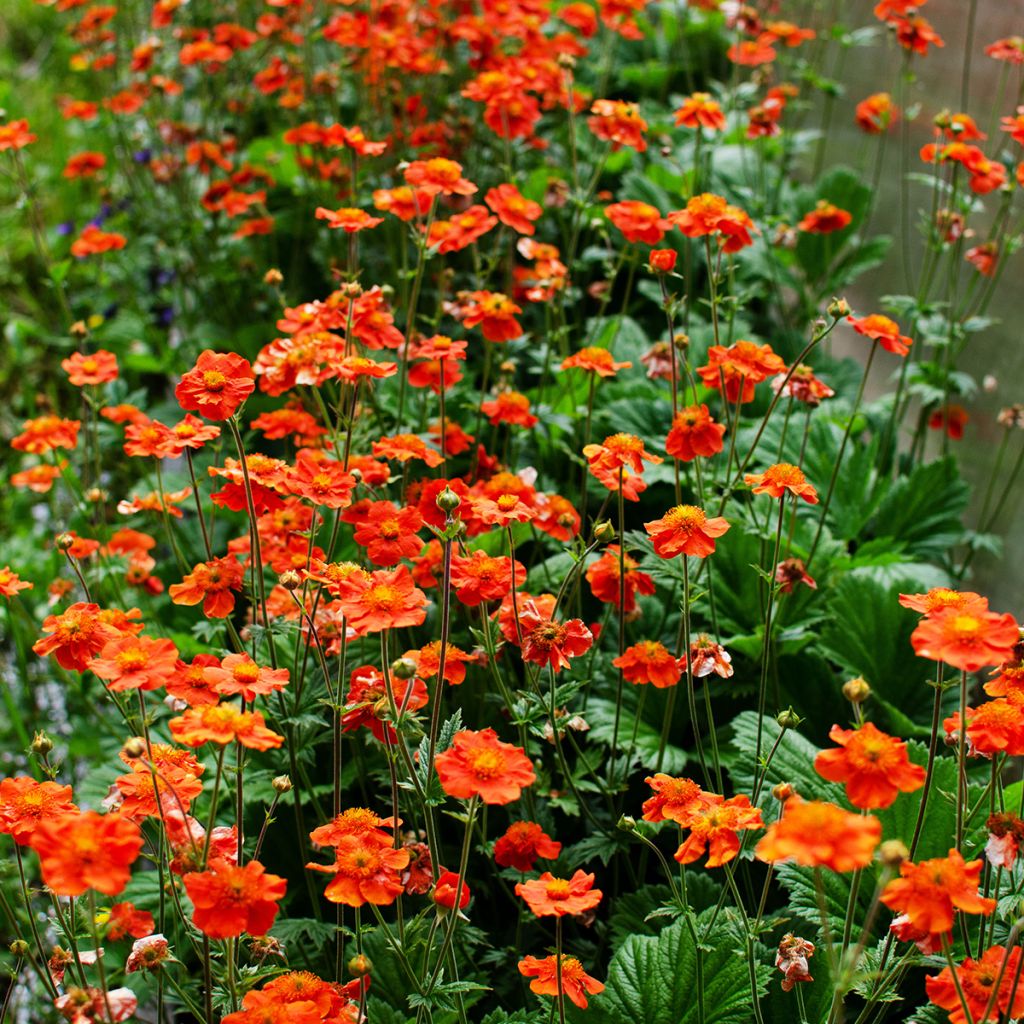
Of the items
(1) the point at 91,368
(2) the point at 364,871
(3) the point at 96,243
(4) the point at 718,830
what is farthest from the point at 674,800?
(3) the point at 96,243

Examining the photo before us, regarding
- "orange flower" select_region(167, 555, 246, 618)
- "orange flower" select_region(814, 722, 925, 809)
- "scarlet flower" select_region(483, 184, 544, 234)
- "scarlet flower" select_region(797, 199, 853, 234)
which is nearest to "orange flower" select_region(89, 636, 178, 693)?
"orange flower" select_region(167, 555, 246, 618)

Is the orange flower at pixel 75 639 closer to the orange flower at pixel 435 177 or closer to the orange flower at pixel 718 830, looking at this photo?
the orange flower at pixel 718 830

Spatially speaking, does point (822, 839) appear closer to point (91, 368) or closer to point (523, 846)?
point (523, 846)

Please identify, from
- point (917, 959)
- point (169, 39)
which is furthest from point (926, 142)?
point (169, 39)

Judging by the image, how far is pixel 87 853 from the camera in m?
1.01

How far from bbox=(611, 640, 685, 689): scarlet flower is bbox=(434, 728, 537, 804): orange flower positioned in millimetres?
410

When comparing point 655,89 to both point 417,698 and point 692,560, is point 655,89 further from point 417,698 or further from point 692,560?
point 417,698

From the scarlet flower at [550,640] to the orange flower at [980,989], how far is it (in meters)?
0.54

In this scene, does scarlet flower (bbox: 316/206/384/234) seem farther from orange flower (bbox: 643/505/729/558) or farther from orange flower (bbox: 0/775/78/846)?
orange flower (bbox: 0/775/78/846)

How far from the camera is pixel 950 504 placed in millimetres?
2588

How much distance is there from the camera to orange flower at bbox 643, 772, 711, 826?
1.30m

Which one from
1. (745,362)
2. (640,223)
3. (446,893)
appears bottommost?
(446,893)

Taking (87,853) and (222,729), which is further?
(222,729)

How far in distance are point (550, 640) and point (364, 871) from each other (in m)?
0.37
